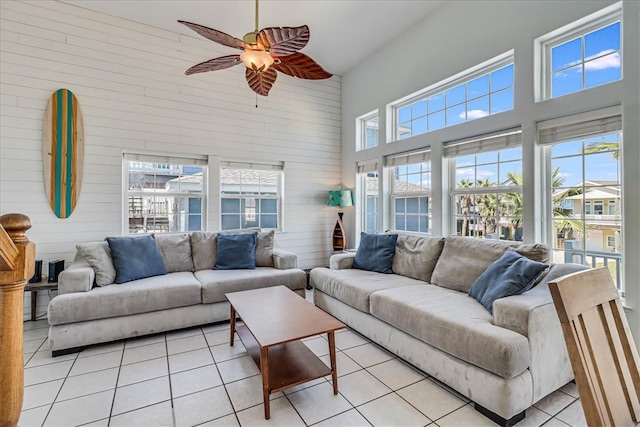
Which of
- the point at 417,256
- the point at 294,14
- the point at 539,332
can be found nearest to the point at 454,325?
the point at 539,332

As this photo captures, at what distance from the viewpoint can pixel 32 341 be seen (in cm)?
287

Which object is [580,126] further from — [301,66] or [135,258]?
[135,258]

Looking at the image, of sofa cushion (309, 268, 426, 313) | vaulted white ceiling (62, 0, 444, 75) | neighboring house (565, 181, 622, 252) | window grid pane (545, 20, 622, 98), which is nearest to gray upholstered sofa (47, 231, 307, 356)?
sofa cushion (309, 268, 426, 313)

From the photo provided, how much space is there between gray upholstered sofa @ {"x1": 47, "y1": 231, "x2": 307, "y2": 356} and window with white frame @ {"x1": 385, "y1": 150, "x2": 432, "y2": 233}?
1.60 meters

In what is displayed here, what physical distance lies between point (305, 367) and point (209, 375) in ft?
2.51

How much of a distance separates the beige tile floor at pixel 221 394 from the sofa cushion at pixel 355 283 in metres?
0.43

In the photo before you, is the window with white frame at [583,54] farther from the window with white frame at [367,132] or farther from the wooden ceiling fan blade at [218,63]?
the wooden ceiling fan blade at [218,63]

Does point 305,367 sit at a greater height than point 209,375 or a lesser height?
greater

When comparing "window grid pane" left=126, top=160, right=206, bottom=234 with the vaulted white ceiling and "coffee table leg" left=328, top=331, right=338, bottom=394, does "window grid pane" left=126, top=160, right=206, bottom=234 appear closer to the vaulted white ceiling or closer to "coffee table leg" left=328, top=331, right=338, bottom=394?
the vaulted white ceiling

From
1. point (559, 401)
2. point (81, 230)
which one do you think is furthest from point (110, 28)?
point (559, 401)

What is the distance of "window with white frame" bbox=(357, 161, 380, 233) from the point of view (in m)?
4.80

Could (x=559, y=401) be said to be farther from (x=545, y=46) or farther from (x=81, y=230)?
(x=81, y=230)

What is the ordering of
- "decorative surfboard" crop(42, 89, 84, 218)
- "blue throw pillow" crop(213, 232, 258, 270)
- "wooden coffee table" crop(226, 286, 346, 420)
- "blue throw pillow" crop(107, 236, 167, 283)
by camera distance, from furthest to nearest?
1. "blue throw pillow" crop(213, 232, 258, 270)
2. "decorative surfboard" crop(42, 89, 84, 218)
3. "blue throw pillow" crop(107, 236, 167, 283)
4. "wooden coffee table" crop(226, 286, 346, 420)

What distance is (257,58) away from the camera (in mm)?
2238
